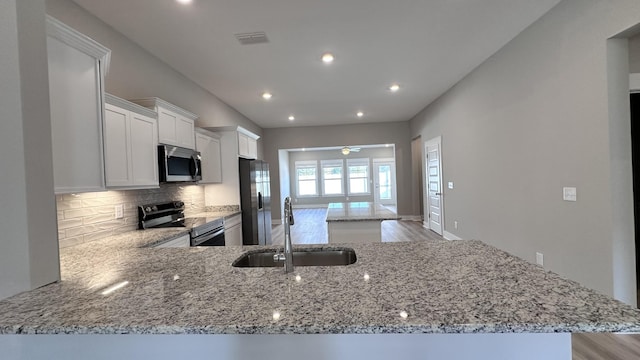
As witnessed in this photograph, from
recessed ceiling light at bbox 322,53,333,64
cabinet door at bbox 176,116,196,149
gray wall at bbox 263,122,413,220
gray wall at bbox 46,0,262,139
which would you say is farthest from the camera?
gray wall at bbox 263,122,413,220

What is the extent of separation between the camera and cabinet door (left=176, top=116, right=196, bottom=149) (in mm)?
3283

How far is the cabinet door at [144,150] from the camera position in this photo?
8.19ft

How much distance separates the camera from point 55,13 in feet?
7.30

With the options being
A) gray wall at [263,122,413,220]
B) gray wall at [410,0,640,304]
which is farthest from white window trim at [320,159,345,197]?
gray wall at [410,0,640,304]

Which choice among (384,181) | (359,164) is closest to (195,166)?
(359,164)

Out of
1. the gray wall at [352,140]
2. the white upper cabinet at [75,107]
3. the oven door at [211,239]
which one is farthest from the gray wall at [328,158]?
the white upper cabinet at [75,107]

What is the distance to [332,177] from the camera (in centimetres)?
1241

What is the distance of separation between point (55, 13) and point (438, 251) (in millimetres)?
3177

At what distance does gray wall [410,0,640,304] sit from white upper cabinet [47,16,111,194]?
12.1 feet

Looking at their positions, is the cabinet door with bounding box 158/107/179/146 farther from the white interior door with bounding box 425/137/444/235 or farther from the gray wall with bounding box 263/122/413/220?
the gray wall with bounding box 263/122/413/220

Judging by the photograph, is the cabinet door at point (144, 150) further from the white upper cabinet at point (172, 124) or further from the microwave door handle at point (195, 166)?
the microwave door handle at point (195, 166)

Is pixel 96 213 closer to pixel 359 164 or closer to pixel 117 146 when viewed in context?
pixel 117 146

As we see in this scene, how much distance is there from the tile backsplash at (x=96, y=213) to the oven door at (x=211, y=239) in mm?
634

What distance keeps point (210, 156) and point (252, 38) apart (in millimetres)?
1803
